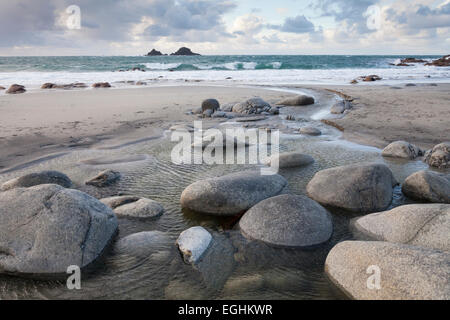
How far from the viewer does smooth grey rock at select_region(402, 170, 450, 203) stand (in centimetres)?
374

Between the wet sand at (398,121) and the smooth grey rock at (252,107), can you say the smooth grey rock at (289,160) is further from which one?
the smooth grey rock at (252,107)

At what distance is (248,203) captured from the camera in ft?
12.0

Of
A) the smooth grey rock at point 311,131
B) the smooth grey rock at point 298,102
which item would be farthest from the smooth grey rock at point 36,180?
the smooth grey rock at point 298,102

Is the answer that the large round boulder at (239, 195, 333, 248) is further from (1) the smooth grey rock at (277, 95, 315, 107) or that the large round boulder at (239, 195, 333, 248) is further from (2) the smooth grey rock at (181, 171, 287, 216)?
(1) the smooth grey rock at (277, 95, 315, 107)

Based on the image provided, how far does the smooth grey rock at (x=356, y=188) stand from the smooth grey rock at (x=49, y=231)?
2.49m

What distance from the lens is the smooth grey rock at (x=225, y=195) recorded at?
3.61 m

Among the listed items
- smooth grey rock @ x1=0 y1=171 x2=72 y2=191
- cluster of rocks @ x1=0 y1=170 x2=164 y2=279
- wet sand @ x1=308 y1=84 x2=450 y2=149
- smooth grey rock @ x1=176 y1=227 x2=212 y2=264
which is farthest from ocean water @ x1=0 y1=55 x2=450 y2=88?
smooth grey rock @ x1=176 y1=227 x2=212 y2=264

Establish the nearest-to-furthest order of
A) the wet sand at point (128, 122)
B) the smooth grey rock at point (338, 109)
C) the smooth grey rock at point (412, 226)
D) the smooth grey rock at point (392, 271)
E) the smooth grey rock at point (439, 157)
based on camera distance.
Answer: the smooth grey rock at point (392, 271) < the smooth grey rock at point (412, 226) < the smooth grey rock at point (439, 157) < the wet sand at point (128, 122) < the smooth grey rock at point (338, 109)

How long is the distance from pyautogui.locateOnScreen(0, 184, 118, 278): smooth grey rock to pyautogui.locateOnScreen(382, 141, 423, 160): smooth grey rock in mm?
4735

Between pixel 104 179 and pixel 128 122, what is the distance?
13.4 ft

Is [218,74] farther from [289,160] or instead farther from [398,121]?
[289,160]
